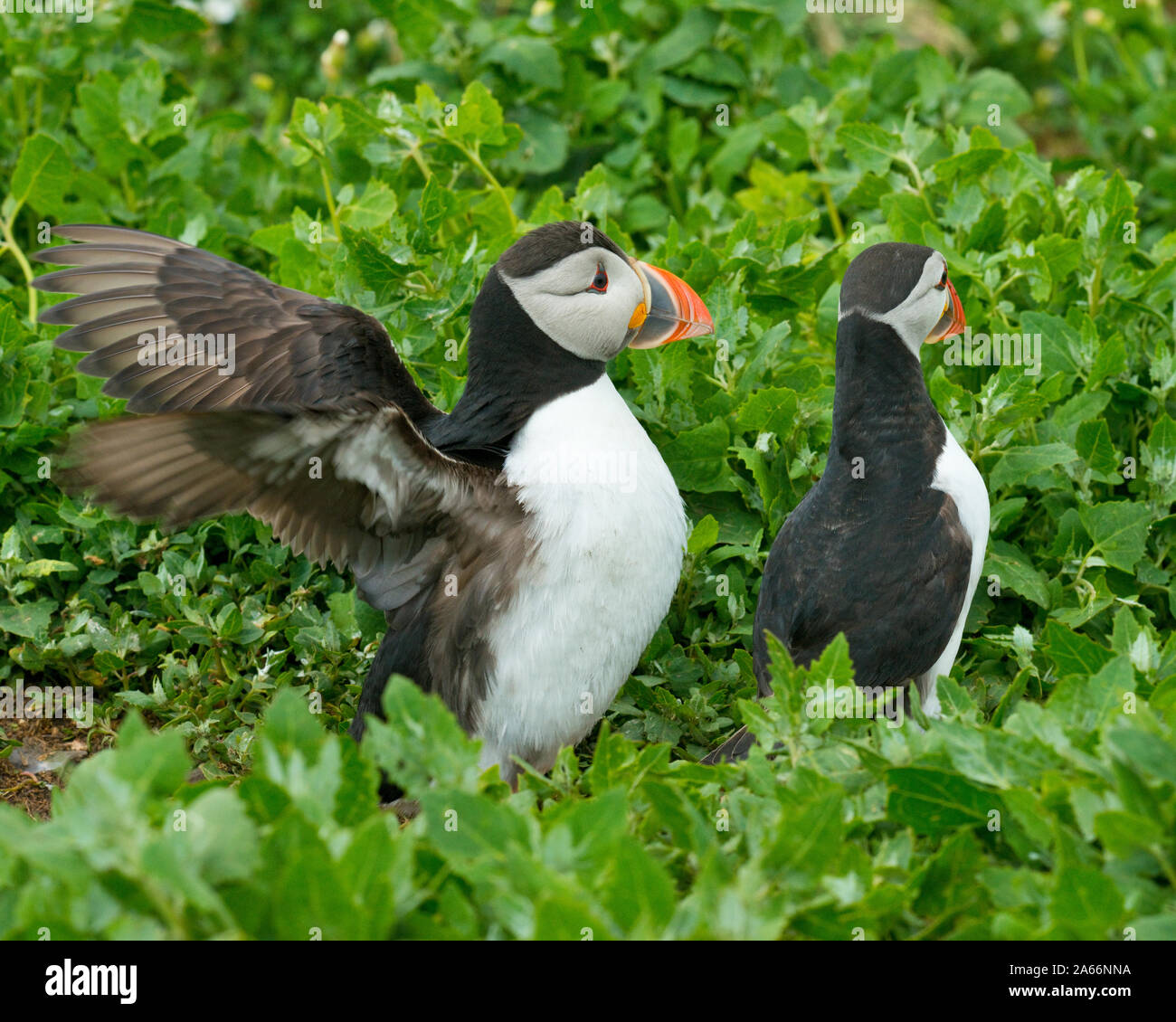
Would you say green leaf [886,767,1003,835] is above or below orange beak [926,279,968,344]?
below

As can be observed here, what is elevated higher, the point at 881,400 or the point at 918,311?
the point at 918,311

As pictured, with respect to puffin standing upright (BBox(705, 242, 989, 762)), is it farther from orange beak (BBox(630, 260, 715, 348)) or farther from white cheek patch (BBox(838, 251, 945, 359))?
orange beak (BBox(630, 260, 715, 348))

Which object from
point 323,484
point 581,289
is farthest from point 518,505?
point 581,289

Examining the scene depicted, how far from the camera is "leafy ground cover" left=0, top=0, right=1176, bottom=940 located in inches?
106

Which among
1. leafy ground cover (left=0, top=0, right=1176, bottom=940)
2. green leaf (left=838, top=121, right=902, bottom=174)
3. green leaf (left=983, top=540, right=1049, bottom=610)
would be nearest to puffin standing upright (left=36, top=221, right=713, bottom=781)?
leafy ground cover (left=0, top=0, right=1176, bottom=940)

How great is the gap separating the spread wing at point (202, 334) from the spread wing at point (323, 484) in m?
0.53

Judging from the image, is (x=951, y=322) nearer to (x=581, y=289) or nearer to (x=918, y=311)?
(x=918, y=311)

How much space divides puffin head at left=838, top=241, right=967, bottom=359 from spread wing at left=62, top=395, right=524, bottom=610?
1139 mm

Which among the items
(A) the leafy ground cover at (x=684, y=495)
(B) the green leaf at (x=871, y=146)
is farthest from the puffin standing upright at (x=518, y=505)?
(B) the green leaf at (x=871, y=146)

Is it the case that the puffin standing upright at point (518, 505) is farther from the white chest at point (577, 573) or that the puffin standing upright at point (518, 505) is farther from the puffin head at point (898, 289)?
the puffin head at point (898, 289)

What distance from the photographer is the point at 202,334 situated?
4.71 meters

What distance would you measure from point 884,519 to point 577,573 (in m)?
0.88

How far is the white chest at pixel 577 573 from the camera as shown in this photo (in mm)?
3992
